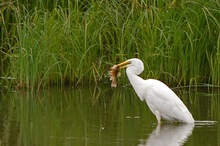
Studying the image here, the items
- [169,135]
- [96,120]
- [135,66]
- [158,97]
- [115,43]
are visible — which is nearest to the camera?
[169,135]

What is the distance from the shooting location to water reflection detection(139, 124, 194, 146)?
7.60 meters

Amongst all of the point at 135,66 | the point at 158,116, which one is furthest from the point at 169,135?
the point at 135,66

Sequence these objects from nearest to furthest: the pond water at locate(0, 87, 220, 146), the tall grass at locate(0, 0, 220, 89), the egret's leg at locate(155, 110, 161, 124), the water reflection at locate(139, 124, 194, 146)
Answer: the water reflection at locate(139, 124, 194, 146), the pond water at locate(0, 87, 220, 146), the egret's leg at locate(155, 110, 161, 124), the tall grass at locate(0, 0, 220, 89)

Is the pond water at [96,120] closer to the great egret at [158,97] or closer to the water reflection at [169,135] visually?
the water reflection at [169,135]

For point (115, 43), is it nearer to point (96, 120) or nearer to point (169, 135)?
point (96, 120)

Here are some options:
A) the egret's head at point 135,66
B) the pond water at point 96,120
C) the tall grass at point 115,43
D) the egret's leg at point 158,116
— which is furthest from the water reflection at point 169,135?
the tall grass at point 115,43

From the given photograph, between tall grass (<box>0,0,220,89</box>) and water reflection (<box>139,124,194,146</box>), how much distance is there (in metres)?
3.18

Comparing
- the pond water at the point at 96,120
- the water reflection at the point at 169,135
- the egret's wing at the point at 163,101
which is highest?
the egret's wing at the point at 163,101

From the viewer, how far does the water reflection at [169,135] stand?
7603 mm

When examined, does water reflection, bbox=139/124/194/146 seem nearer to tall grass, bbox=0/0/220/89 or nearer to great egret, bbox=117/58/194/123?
great egret, bbox=117/58/194/123

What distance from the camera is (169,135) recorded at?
325 inches

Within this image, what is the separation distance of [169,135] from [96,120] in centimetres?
127

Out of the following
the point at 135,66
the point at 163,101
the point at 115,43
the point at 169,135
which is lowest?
the point at 169,135

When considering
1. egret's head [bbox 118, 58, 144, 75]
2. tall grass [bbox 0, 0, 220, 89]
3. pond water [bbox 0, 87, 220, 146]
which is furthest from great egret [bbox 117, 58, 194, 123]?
tall grass [bbox 0, 0, 220, 89]
